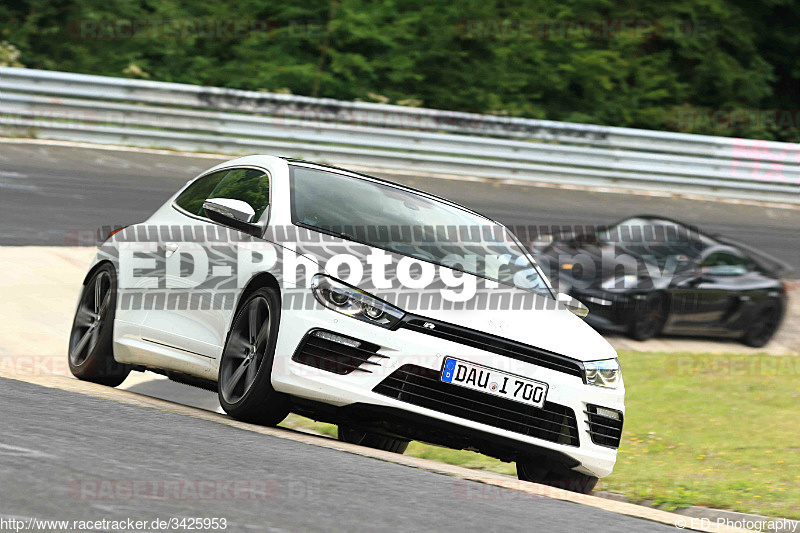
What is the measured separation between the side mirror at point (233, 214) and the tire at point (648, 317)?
796cm

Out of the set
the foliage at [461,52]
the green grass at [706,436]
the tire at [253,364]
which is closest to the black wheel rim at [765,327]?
the green grass at [706,436]

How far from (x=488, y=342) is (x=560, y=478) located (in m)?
1.13

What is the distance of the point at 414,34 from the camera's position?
77.3ft

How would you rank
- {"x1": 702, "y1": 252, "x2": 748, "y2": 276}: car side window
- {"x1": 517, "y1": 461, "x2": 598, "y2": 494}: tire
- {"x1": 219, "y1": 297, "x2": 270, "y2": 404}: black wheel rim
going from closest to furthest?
{"x1": 219, "y1": 297, "x2": 270, "y2": 404}: black wheel rim → {"x1": 517, "y1": 461, "x2": 598, "y2": 494}: tire → {"x1": 702, "y1": 252, "x2": 748, "y2": 276}: car side window

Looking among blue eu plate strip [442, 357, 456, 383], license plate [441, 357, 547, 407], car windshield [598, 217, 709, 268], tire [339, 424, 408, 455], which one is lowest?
car windshield [598, 217, 709, 268]

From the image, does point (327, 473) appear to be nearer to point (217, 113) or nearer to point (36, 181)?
point (36, 181)

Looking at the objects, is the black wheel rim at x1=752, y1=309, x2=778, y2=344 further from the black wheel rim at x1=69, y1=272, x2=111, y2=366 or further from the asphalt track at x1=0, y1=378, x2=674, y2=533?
the asphalt track at x1=0, y1=378, x2=674, y2=533

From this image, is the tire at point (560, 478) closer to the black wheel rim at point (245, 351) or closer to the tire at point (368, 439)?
the tire at point (368, 439)

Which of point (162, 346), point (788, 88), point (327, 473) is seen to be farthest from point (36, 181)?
point (788, 88)

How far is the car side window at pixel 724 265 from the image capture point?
1375cm

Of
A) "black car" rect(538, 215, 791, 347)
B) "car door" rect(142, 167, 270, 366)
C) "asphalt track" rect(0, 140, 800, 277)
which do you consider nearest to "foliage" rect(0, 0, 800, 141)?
"asphalt track" rect(0, 140, 800, 277)

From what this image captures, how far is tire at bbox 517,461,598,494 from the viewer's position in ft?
19.6

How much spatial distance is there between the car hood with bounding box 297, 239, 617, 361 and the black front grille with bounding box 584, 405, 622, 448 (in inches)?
11.6

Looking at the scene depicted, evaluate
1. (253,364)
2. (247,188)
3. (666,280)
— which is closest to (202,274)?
(247,188)
